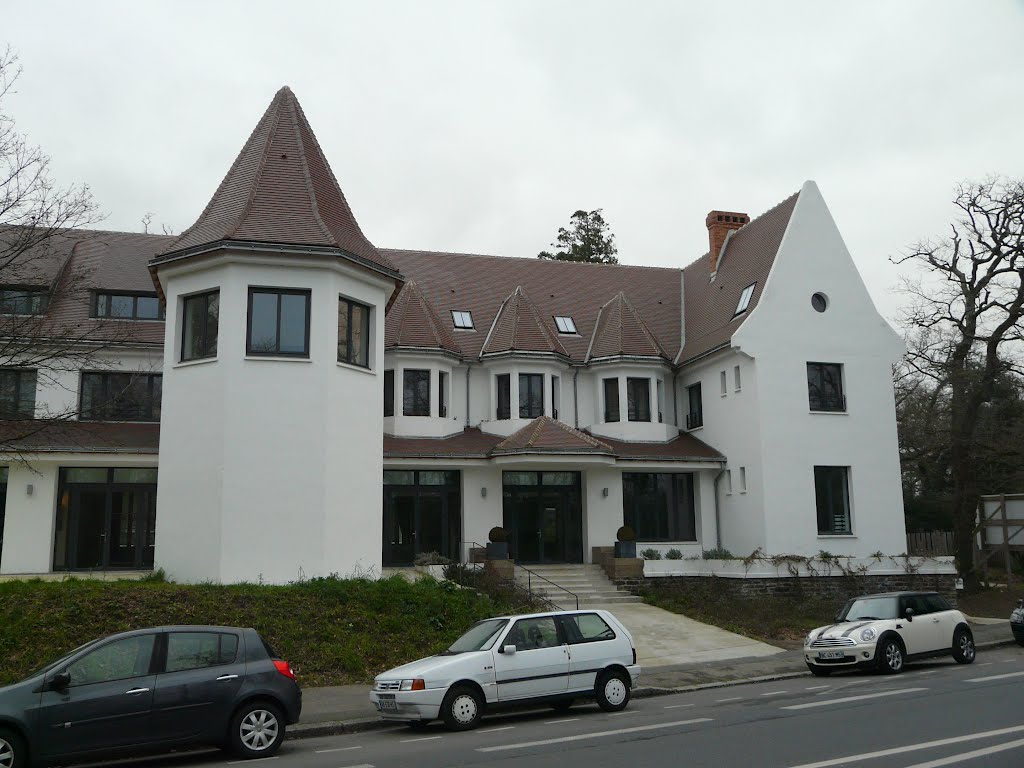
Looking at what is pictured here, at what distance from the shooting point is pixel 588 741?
35.7 ft

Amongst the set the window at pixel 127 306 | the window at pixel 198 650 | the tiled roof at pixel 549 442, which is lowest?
the window at pixel 198 650

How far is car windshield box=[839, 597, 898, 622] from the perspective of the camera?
17.6 metres

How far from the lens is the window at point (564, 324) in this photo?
33.2 m

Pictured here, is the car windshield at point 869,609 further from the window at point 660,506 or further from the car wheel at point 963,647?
the window at point 660,506

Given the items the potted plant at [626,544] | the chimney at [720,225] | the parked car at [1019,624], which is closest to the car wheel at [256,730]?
the potted plant at [626,544]

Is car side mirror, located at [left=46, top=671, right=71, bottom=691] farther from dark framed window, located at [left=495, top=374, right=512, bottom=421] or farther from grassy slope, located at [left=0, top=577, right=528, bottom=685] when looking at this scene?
dark framed window, located at [left=495, top=374, right=512, bottom=421]

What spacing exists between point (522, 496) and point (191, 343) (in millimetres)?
12184

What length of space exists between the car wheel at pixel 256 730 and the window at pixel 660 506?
64.6 feet

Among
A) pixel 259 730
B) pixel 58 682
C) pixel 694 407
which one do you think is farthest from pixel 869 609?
pixel 694 407

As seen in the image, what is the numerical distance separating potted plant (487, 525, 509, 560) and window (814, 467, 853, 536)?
9550 mm

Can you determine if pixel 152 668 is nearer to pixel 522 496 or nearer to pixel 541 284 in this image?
pixel 522 496

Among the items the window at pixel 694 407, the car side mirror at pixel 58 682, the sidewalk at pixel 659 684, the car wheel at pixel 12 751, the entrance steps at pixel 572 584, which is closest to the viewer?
the car wheel at pixel 12 751

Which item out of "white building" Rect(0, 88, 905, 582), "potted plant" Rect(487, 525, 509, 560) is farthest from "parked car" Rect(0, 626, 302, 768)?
"potted plant" Rect(487, 525, 509, 560)

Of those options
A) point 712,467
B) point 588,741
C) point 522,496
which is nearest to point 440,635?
point 588,741
